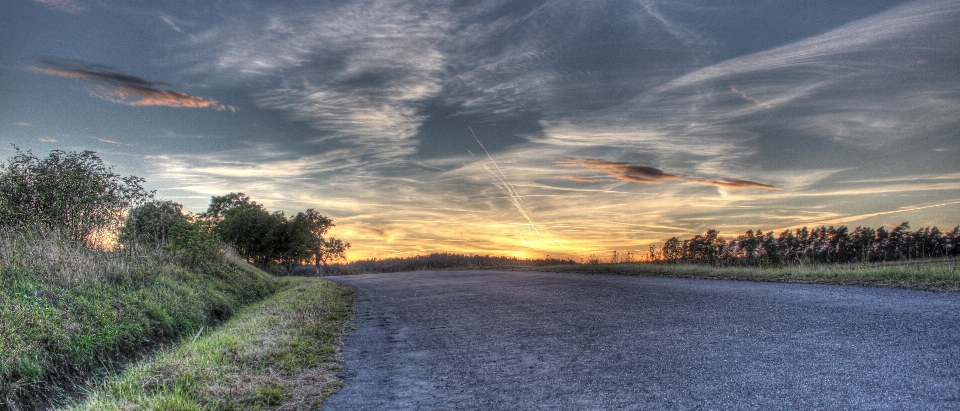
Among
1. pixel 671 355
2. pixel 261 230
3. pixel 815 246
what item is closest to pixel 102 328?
pixel 671 355

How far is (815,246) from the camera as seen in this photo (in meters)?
24.4

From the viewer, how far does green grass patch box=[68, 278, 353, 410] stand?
4852 mm

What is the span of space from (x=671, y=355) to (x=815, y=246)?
23.1 m

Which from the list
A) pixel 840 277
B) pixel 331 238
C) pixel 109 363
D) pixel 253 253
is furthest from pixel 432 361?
pixel 331 238

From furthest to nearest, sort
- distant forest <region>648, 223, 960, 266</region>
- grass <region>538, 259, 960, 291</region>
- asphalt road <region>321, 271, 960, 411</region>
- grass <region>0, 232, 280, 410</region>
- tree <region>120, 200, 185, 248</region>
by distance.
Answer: distant forest <region>648, 223, 960, 266</region>
tree <region>120, 200, 185, 248</region>
grass <region>538, 259, 960, 291</region>
grass <region>0, 232, 280, 410</region>
asphalt road <region>321, 271, 960, 411</region>

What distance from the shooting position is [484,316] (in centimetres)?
964

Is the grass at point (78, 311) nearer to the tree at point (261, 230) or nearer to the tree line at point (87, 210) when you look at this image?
the tree line at point (87, 210)

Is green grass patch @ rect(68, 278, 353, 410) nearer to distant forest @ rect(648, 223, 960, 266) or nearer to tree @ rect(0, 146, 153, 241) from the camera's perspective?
→ tree @ rect(0, 146, 153, 241)

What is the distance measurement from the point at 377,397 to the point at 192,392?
1.82 metres

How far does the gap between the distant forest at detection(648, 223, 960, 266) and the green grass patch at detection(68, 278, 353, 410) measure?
20.2m

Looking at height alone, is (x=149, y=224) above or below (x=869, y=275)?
above

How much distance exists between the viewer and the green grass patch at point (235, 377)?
4.85 metres

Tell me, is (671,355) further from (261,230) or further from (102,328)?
(261,230)

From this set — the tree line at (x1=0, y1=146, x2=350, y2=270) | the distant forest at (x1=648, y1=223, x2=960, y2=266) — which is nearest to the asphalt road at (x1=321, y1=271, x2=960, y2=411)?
the tree line at (x1=0, y1=146, x2=350, y2=270)
